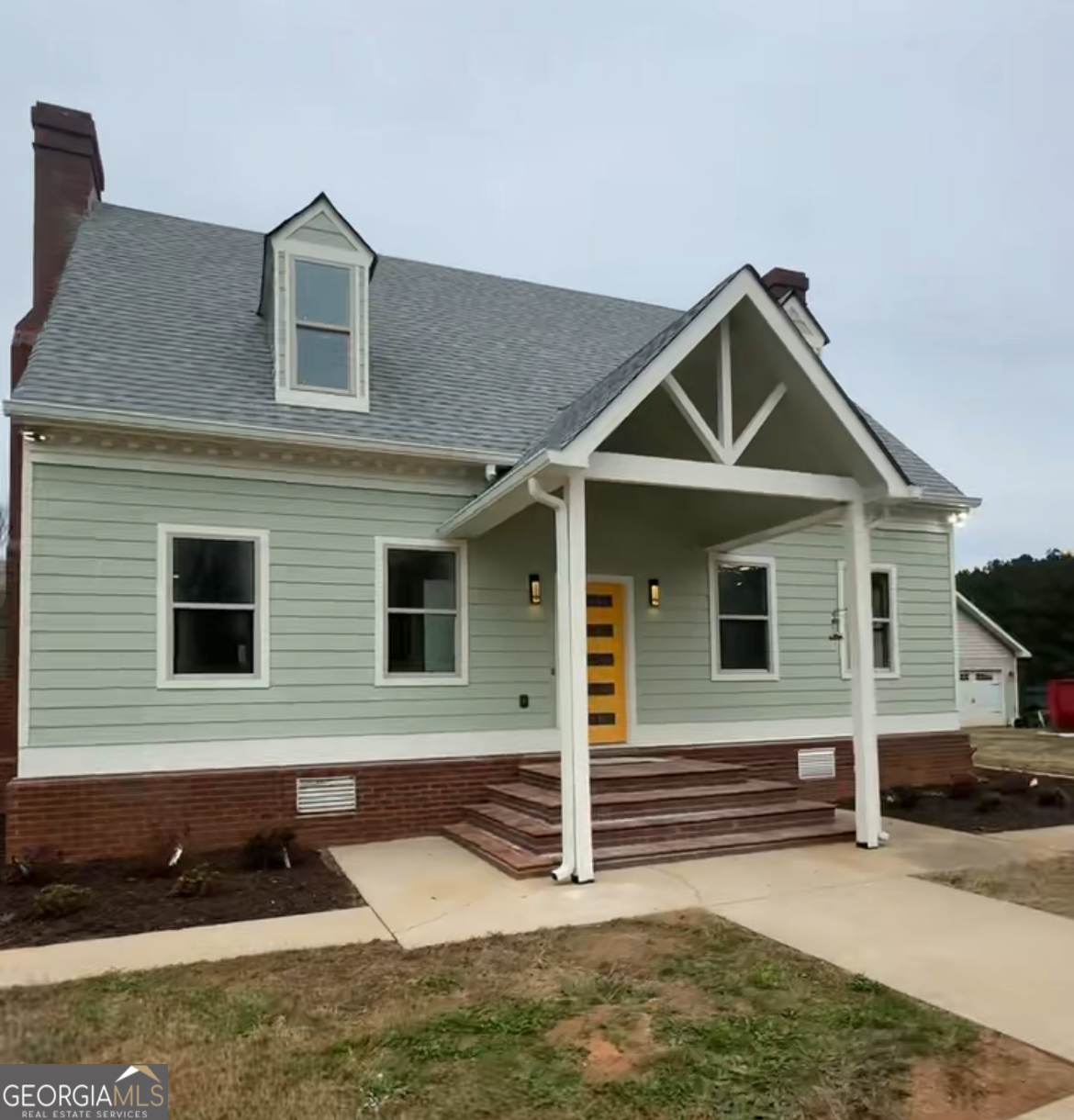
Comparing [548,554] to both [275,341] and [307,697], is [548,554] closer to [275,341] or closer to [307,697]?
[307,697]

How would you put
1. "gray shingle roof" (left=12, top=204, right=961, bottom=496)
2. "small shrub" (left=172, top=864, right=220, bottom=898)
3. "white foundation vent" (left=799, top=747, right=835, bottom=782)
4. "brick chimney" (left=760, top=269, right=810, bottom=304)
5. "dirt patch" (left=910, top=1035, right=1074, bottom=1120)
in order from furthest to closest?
"brick chimney" (left=760, top=269, right=810, bottom=304) < "white foundation vent" (left=799, top=747, right=835, bottom=782) < "gray shingle roof" (left=12, top=204, right=961, bottom=496) < "small shrub" (left=172, top=864, right=220, bottom=898) < "dirt patch" (left=910, top=1035, right=1074, bottom=1120)

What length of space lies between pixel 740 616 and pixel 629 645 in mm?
1751

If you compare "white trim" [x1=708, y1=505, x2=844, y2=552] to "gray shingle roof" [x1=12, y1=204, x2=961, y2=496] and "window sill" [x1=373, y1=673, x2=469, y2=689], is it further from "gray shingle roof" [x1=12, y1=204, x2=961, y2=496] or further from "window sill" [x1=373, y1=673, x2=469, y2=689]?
"window sill" [x1=373, y1=673, x2=469, y2=689]

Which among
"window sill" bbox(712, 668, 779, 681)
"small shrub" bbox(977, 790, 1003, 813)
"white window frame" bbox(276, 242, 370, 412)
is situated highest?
"white window frame" bbox(276, 242, 370, 412)

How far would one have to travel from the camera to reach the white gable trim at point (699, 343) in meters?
6.93

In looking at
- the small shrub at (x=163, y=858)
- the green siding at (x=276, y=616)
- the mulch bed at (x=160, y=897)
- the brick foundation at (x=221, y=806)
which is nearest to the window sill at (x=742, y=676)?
the green siding at (x=276, y=616)

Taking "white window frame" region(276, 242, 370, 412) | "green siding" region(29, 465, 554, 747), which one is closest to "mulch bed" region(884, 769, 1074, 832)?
"green siding" region(29, 465, 554, 747)

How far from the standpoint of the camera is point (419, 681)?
9227mm

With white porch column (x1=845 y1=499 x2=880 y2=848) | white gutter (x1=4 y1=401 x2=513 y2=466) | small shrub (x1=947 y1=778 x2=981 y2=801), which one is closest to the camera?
white gutter (x1=4 y1=401 x2=513 y2=466)

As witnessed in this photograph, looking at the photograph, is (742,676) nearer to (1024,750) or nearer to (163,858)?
(163,858)

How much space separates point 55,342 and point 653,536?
683 cm

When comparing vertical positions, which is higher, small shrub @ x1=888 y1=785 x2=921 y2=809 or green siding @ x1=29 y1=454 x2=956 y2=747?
green siding @ x1=29 y1=454 x2=956 y2=747

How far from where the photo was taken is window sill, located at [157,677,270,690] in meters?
8.20

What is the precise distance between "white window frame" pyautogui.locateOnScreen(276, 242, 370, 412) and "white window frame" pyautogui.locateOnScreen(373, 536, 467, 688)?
5.17 ft
